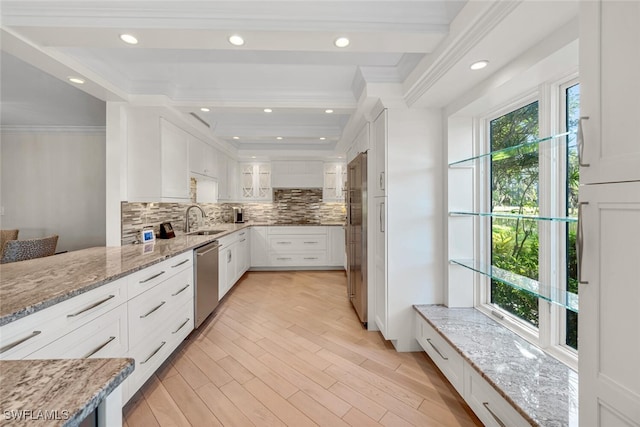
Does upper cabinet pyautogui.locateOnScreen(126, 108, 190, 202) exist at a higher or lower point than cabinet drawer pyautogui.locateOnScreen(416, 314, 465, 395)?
higher

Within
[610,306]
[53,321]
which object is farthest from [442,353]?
[53,321]

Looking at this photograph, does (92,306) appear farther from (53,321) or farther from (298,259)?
(298,259)

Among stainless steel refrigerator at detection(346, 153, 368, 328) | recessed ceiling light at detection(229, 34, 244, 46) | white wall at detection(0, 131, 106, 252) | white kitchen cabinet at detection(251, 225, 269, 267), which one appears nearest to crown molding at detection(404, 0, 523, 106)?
stainless steel refrigerator at detection(346, 153, 368, 328)

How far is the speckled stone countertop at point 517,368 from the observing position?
1.08m

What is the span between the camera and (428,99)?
6.68ft

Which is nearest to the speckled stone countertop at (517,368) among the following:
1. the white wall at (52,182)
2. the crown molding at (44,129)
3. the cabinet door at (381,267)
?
the cabinet door at (381,267)

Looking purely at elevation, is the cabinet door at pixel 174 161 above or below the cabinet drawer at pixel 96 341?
above

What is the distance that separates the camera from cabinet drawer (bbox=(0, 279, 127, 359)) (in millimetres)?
986

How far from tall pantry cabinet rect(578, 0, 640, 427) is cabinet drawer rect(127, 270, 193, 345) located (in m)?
2.16

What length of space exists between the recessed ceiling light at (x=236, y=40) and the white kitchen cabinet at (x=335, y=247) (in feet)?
12.0

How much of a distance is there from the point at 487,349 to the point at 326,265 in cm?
350

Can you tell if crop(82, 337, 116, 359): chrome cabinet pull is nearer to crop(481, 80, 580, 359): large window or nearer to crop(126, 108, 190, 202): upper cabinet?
crop(126, 108, 190, 202): upper cabinet

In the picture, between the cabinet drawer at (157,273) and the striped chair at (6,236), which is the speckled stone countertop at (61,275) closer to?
the cabinet drawer at (157,273)

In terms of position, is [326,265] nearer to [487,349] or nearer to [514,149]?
[487,349]
